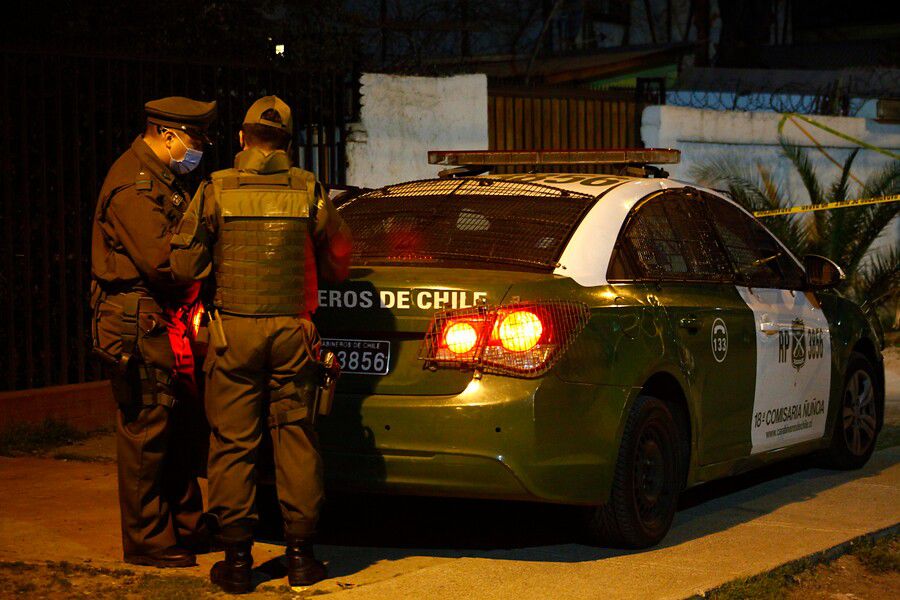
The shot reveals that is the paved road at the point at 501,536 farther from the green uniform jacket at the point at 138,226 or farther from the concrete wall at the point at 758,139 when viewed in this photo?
the concrete wall at the point at 758,139

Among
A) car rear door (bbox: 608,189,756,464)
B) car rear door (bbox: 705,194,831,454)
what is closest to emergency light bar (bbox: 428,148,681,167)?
car rear door (bbox: 608,189,756,464)

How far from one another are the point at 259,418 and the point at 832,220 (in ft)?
33.6

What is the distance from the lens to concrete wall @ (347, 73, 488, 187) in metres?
11.8

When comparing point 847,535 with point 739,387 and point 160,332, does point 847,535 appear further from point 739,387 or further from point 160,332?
point 160,332

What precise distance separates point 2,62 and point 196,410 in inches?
150

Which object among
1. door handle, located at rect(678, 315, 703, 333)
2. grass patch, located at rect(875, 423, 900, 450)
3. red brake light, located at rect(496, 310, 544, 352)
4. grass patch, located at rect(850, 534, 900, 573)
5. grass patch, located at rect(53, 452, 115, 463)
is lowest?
grass patch, located at rect(875, 423, 900, 450)

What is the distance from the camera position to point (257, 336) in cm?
541

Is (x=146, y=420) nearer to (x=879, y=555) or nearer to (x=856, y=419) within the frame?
(x=879, y=555)

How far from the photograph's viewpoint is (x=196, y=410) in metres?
6.15

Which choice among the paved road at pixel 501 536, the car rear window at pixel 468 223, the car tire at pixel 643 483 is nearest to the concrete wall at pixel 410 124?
the paved road at pixel 501 536

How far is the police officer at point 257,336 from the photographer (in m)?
5.44

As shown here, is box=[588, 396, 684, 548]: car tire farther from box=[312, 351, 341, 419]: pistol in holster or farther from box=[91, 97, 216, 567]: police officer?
box=[91, 97, 216, 567]: police officer

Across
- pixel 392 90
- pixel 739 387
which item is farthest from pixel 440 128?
pixel 739 387

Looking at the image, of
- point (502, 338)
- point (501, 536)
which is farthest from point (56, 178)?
point (502, 338)
